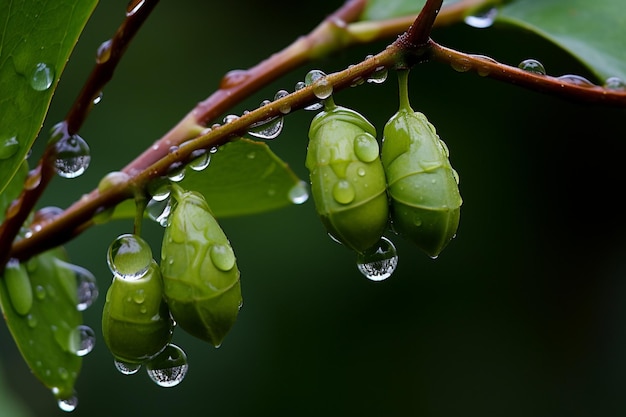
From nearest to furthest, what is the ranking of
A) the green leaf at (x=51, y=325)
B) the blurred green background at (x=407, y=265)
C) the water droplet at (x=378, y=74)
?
the water droplet at (x=378, y=74) → the green leaf at (x=51, y=325) → the blurred green background at (x=407, y=265)

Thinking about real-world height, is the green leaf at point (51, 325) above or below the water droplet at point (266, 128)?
below

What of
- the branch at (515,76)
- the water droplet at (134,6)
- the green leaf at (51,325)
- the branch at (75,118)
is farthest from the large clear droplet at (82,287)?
the branch at (515,76)

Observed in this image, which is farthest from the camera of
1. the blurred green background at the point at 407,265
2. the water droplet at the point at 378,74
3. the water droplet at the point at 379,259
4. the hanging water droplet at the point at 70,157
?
A: the blurred green background at the point at 407,265

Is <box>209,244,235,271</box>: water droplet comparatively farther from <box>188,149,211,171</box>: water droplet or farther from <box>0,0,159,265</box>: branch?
<box>0,0,159,265</box>: branch

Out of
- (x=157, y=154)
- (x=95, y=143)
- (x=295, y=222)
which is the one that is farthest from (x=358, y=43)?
(x=95, y=143)

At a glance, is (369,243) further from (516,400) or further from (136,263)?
(516,400)

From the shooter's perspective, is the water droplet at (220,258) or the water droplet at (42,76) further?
the water droplet at (42,76)

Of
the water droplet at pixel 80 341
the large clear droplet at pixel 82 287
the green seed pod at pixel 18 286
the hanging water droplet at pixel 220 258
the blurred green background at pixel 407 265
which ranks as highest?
the hanging water droplet at pixel 220 258

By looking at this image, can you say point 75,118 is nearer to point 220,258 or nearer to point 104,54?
point 104,54

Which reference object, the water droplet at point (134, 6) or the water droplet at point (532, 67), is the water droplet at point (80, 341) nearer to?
the water droplet at point (134, 6)
